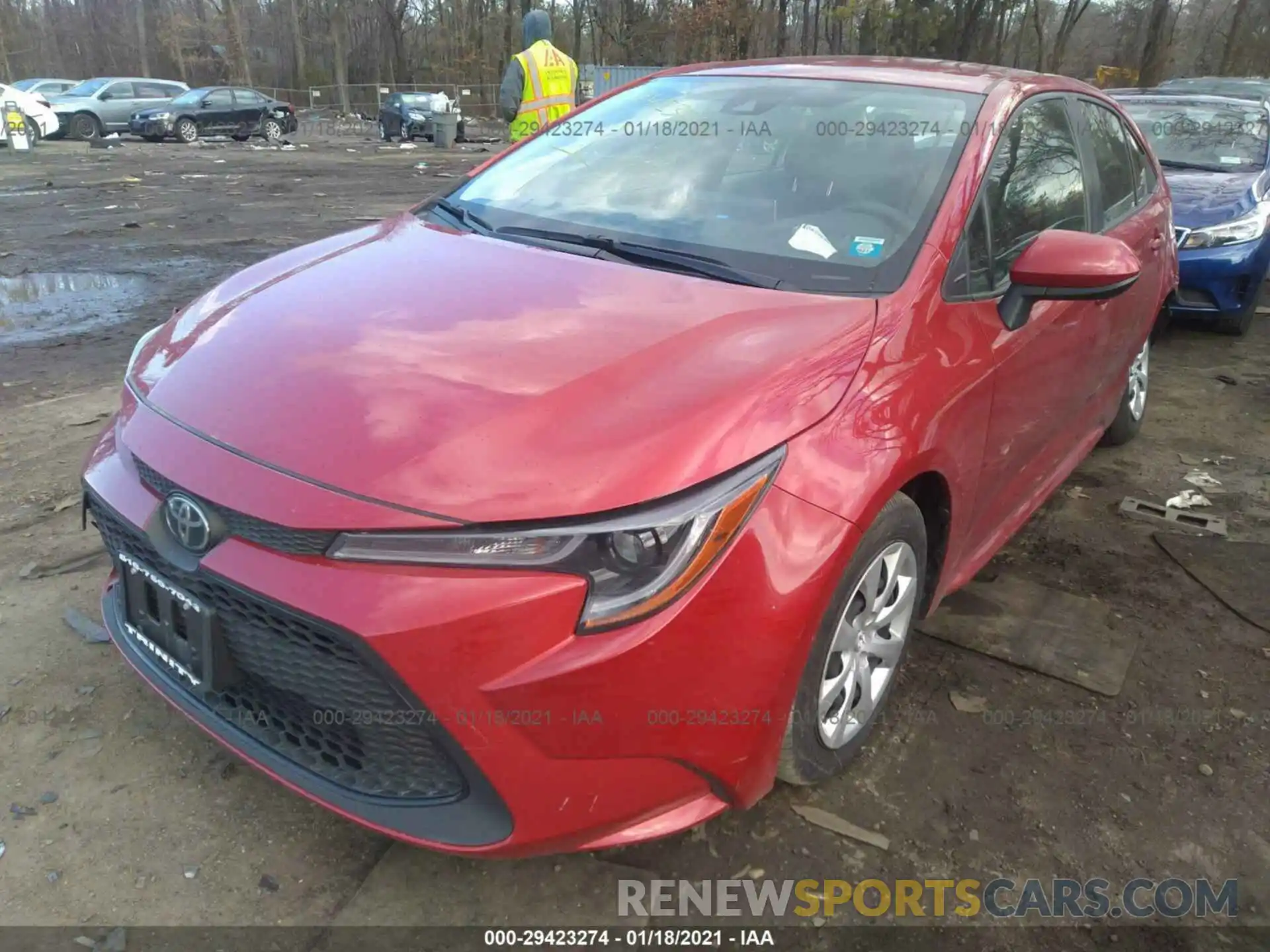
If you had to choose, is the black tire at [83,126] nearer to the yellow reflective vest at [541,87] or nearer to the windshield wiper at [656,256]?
the yellow reflective vest at [541,87]

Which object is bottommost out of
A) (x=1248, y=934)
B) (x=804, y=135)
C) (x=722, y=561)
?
(x=1248, y=934)

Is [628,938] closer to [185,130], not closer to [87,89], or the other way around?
[185,130]

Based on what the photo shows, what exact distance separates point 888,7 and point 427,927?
28.6 m

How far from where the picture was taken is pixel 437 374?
186 cm

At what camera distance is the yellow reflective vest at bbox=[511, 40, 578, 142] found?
684cm

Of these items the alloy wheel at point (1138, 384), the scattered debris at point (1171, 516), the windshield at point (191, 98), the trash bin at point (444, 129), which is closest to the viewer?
the scattered debris at point (1171, 516)

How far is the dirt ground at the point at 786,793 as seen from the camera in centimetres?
193

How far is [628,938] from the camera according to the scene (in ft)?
6.13

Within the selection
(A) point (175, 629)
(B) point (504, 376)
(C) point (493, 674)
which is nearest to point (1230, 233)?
(B) point (504, 376)

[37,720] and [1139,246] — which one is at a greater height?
[1139,246]

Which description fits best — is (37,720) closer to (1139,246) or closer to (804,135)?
(804,135)

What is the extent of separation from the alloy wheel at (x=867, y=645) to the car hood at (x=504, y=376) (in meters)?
0.50

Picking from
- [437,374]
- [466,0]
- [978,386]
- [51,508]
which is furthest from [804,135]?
[466,0]

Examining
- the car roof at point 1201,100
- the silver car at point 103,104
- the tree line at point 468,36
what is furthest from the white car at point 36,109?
the car roof at point 1201,100
